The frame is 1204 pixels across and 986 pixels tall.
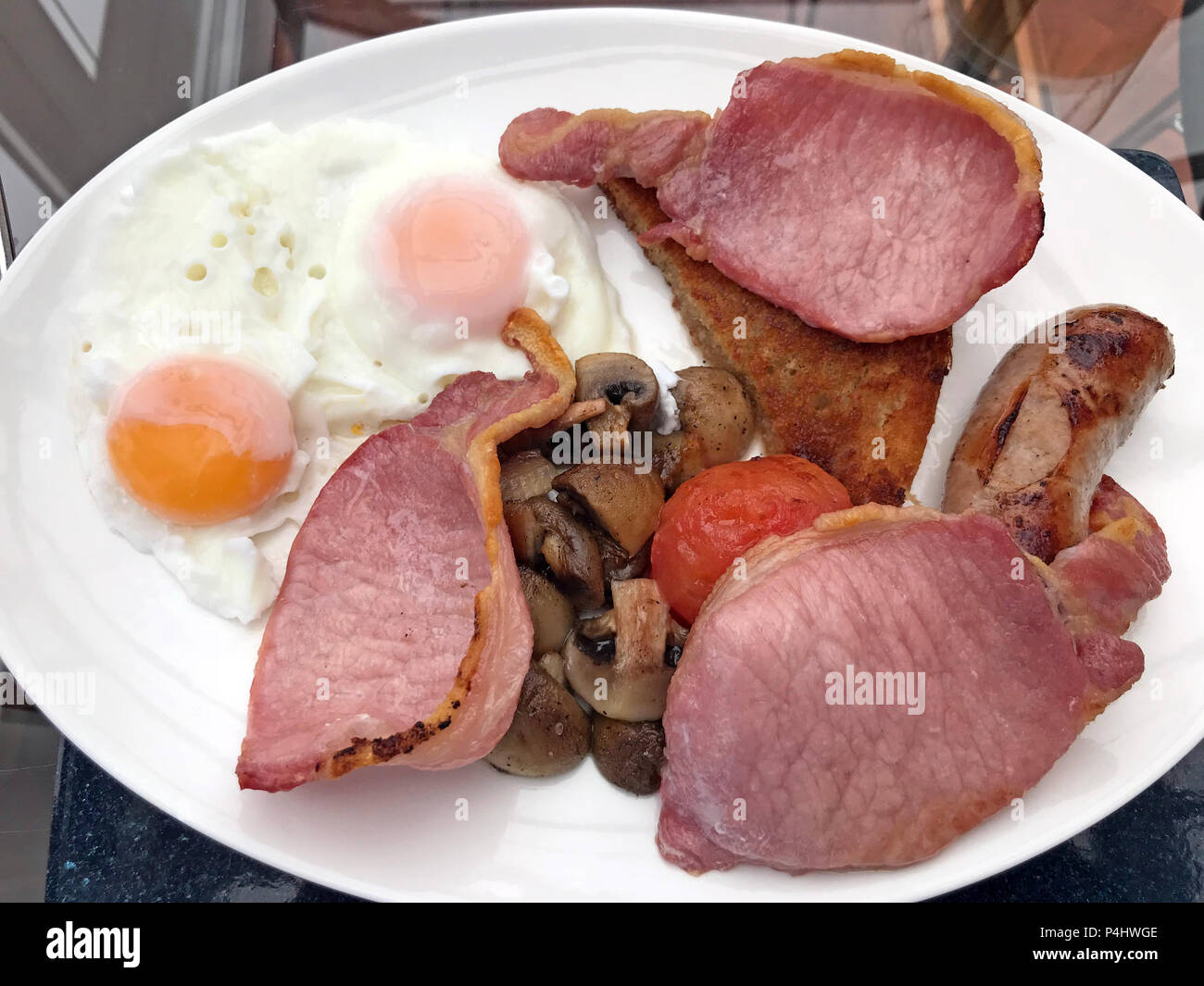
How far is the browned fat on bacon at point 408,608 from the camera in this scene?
6.83 ft

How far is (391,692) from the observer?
7.34ft

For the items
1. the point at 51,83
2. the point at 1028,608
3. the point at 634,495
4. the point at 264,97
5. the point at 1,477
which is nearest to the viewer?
the point at 1028,608

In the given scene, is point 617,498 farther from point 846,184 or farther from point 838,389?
point 846,184

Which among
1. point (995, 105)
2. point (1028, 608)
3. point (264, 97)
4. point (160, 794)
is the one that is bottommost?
point (160, 794)

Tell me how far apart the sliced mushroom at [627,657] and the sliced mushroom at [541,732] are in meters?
0.07

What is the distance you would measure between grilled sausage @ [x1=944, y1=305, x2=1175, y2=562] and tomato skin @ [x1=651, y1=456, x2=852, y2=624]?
1.34 ft

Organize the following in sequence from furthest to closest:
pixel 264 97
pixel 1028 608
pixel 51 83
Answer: pixel 51 83 < pixel 264 97 < pixel 1028 608

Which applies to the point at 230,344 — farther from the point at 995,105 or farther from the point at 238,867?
the point at 995,105

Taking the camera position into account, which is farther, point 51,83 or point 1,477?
point 51,83

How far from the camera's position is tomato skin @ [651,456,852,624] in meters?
2.28

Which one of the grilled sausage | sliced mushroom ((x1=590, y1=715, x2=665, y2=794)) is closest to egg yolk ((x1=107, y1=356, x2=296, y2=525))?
sliced mushroom ((x1=590, y1=715, x2=665, y2=794))

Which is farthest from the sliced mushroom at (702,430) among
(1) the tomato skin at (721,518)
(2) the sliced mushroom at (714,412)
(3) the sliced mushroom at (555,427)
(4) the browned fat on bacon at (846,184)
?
(4) the browned fat on bacon at (846,184)

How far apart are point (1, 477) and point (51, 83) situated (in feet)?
6.66

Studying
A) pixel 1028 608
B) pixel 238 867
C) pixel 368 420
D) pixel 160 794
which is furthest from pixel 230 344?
pixel 1028 608
